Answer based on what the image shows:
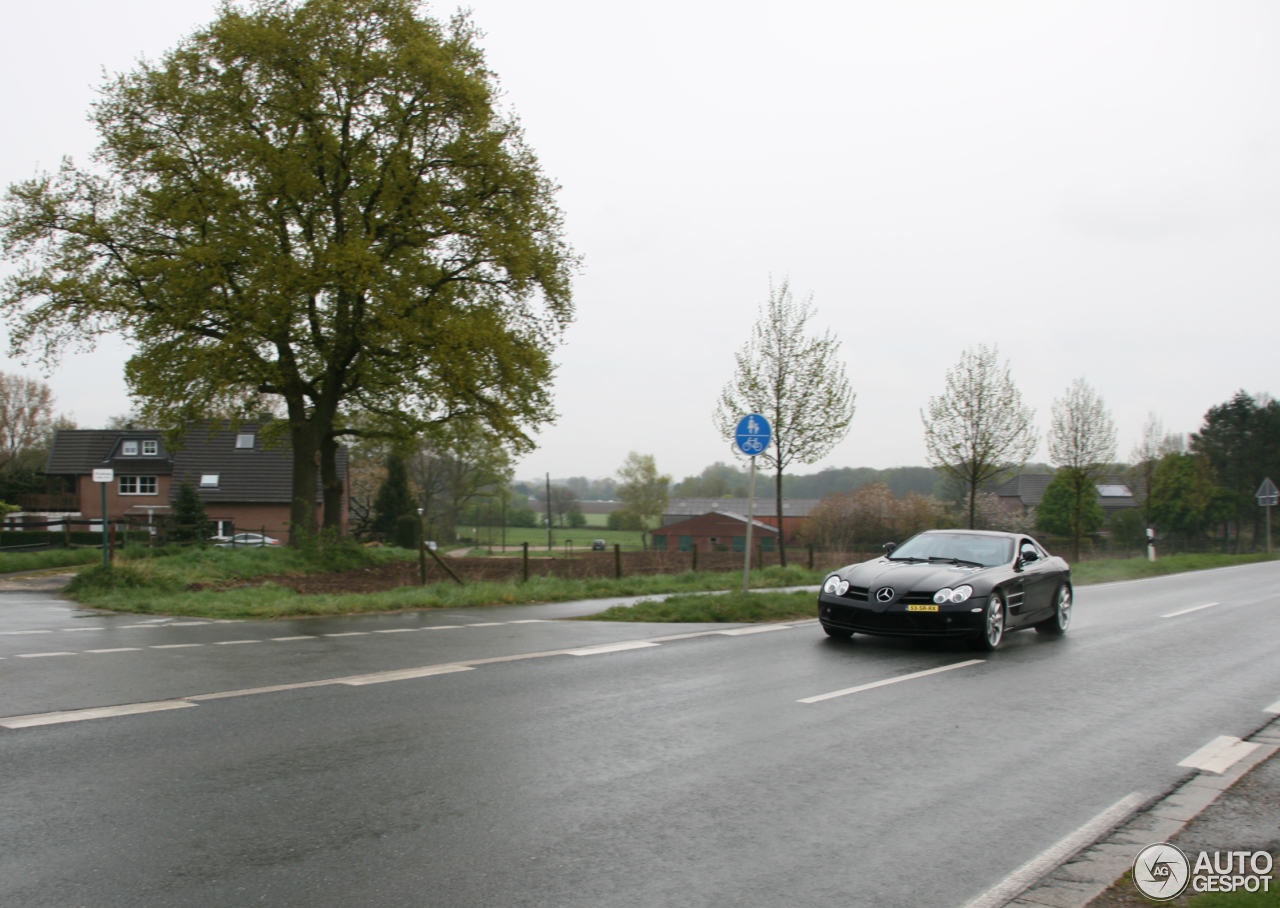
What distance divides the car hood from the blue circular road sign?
4.56 m

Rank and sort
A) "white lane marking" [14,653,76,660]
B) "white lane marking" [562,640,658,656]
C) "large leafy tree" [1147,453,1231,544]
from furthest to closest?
"large leafy tree" [1147,453,1231,544] < "white lane marking" [562,640,658,656] < "white lane marking" [14,653,76,660]

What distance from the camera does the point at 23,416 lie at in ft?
250

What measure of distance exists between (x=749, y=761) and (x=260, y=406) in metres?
26.9

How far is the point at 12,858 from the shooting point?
3.95 meters

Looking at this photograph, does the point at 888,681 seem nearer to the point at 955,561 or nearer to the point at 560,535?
the point at 955,561

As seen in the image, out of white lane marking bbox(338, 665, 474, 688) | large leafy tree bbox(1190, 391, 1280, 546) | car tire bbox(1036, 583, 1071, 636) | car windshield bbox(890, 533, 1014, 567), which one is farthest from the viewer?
large leafy tree bbox(1190, 391, 1280, 546)

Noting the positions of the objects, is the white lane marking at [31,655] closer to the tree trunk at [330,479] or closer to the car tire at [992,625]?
the car tire at [992,625]

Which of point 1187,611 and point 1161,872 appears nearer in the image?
point 1161,872

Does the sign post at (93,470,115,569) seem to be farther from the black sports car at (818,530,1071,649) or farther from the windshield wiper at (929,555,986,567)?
the windshield wiper at (929,555,986,567)

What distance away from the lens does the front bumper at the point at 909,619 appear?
1023 cm

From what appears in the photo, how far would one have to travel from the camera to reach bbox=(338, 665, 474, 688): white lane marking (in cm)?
808

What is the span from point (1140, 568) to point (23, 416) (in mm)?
80757

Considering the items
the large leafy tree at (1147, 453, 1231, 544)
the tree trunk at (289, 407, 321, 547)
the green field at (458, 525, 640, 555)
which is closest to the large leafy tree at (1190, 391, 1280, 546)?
the large leafy tree at (1147, 453, 1231, 544)

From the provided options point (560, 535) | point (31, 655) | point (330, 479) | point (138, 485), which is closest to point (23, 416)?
point (138, 485)
